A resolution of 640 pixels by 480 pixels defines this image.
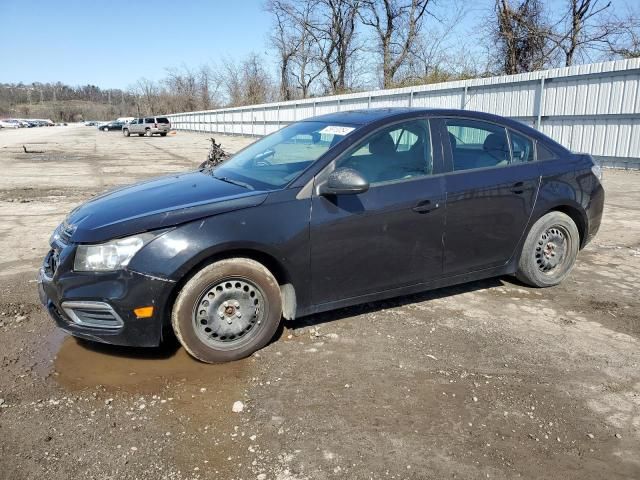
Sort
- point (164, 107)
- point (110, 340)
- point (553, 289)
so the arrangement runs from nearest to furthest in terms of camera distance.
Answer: point (110, 340) < point (553, 289) < point (164, 107)

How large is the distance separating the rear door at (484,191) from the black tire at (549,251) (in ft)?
0.69

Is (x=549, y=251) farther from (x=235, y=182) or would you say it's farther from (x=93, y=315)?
(x=93, y=315)

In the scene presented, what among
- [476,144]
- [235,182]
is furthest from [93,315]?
[476,144]

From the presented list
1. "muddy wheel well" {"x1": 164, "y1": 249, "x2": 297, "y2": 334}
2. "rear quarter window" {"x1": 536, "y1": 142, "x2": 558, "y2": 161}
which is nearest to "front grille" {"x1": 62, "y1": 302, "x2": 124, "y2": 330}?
"muddy wheel well" {"x1": 164, "y1": 249, "x2": 297, "y2": 334}

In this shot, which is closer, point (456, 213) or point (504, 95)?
point (456, 213)

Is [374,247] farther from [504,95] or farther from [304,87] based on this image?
[304,87]

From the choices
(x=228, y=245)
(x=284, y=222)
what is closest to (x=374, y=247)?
(x=284, y=222)

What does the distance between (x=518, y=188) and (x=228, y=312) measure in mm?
2717

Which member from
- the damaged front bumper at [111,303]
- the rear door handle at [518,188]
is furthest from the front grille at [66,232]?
the rear door handle at [518,188]

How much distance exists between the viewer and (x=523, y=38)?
25422 mm

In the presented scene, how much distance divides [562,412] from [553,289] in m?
2.26

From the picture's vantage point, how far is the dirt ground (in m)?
2.50

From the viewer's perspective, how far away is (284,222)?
345cm

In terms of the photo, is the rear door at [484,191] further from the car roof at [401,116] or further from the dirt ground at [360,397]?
the dirt ground at [360,397]
